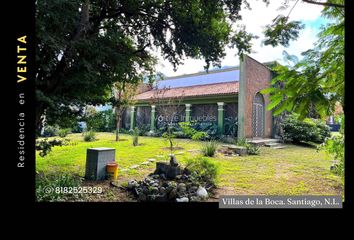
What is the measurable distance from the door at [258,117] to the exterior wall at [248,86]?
0.81ft

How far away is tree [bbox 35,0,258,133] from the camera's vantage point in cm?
228

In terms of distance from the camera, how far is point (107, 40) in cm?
282

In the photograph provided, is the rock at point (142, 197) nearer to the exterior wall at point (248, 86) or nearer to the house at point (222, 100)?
the house at point (222, 100)

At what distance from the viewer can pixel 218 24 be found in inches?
128

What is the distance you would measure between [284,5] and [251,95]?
7.40 m

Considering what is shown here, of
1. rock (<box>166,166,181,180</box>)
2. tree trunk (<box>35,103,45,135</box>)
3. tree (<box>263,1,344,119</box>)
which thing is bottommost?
rock (<box>166,166,181,180</box>)

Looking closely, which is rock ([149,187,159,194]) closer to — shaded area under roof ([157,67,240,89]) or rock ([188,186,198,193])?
rock ([188,186,198,193])

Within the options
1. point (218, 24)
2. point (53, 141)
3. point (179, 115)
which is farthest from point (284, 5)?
point (179, 115)

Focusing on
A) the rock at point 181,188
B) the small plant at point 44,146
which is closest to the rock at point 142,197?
the rock at point 181,188

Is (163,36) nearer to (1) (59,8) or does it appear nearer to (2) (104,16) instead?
(2) (104,16)

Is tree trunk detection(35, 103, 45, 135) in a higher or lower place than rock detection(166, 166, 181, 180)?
higher

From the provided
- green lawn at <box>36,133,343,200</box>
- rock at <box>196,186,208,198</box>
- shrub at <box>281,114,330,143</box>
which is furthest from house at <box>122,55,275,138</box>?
rock at <box>196,186,208,198</box>

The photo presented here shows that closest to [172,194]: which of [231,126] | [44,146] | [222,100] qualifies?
[44,146]

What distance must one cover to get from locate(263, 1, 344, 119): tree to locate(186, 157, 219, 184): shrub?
183 centimetres
